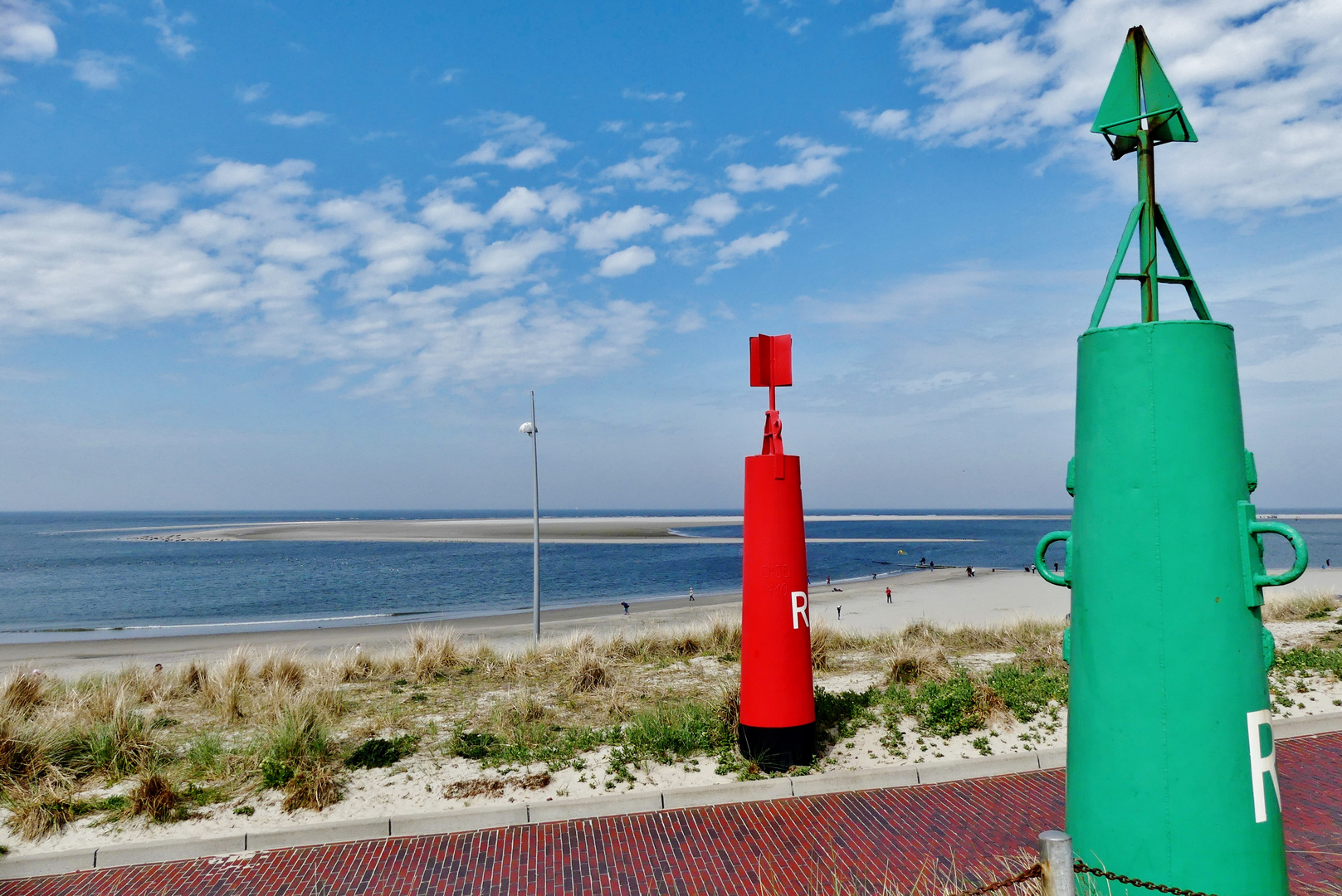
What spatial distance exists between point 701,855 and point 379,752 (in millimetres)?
3756

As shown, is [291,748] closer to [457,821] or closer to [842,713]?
[457,821]

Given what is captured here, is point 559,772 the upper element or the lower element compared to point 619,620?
upper

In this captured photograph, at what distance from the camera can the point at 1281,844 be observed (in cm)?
326

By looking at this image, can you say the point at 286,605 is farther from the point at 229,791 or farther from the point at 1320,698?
the point at 1320,698

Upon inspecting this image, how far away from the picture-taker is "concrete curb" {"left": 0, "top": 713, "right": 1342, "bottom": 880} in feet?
20.7

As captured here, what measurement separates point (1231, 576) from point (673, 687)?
8.45m

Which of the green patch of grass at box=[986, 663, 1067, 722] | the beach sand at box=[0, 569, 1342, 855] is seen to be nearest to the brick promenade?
the beach sand at box=[0, 569, 1342, 855]

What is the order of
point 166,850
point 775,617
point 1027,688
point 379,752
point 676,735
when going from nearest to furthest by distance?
point 166,850 < point 775,617 < point 379,752 < point 676,735 < point 1027,688

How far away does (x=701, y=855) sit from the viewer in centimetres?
629

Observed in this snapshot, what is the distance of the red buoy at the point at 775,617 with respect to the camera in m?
7.47

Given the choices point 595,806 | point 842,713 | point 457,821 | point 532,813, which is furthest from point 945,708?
point 457,821

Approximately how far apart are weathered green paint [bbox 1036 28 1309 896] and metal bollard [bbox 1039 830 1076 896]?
1.81 ft

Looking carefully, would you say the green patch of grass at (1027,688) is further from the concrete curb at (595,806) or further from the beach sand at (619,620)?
the beach sand at (619,620)

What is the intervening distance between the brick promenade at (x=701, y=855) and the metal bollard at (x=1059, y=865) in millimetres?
2776
